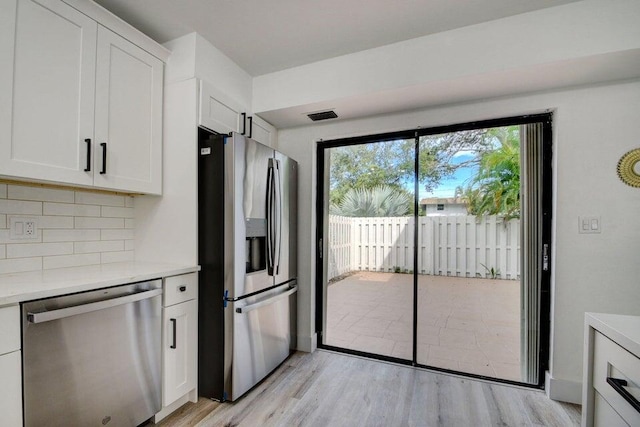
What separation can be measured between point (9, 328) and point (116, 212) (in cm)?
114

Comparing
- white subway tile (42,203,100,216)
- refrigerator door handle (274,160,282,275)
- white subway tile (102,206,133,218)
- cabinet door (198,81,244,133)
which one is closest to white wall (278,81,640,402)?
refrigerator door handle (274,160,282,275)

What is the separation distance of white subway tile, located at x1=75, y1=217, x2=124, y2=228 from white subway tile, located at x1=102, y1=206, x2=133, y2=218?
0.03m

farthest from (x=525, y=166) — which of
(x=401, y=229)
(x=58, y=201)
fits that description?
(x=58, y=201)

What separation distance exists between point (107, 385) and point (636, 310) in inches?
129

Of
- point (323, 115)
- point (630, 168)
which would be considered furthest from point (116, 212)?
point (630, 168)

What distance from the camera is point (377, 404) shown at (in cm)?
A: 201

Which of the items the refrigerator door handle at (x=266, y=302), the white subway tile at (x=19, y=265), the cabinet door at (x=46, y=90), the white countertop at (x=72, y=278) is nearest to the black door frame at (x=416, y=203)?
the refrigerator door handle at (x=266, y=302)

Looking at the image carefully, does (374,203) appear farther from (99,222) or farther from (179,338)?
(99,222)

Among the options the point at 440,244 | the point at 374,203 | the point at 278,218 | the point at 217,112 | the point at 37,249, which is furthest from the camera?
the point at 374,203

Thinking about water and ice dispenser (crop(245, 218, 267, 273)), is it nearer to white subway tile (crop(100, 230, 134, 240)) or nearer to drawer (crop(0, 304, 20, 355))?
white subway tile (crop(100, 230, 134, 240))

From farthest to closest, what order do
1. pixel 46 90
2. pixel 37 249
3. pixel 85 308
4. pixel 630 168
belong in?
1. pixel 630 168
2. pixel 37 249
3. pixel 46 90
4. pixel 85 308

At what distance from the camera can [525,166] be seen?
232 centimetres

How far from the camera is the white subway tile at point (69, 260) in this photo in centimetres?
178

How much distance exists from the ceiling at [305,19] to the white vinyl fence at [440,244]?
1.50m
